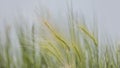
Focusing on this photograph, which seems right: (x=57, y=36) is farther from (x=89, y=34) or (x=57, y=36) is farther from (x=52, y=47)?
(x=89, y=34)

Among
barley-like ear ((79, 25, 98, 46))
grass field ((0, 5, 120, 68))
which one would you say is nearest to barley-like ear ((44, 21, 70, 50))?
grass field ((0, 5, 120, 68))

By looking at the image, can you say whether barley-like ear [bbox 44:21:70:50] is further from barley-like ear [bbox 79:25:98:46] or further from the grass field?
barley-like ear [bbox 79:25:98:46]

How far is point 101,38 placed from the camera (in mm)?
1509

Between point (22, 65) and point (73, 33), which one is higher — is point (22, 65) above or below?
below

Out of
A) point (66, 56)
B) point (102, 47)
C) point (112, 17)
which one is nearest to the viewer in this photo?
point (66, 56)

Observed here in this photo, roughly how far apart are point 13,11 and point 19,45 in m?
0.36

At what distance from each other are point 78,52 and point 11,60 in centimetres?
28

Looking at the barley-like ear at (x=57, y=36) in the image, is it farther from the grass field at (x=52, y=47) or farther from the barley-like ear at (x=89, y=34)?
the barley-like ear at (x=89, y=34)

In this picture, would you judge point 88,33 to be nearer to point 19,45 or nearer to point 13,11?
point 19,45

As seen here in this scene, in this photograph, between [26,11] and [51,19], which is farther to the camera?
[26,11]

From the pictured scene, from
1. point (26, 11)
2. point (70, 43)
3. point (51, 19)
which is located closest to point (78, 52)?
point (70, 43)

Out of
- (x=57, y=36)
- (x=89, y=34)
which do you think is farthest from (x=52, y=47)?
(x=89, y=34)

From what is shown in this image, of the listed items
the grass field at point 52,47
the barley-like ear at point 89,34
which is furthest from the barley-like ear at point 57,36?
the barley-like ear at point 89,34

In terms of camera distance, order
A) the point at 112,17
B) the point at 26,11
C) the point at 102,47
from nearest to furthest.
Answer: the point at 102,47 < the point at 26,11 < the point at 112,17
